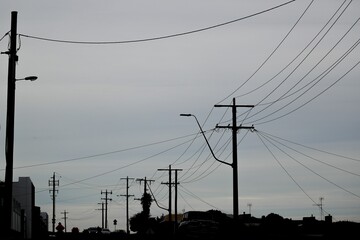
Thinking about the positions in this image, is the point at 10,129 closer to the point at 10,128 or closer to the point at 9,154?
the point at 10,128

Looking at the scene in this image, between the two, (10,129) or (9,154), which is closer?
(9,154)

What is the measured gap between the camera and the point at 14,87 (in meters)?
28.9

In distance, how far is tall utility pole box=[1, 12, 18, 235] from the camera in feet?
89.2

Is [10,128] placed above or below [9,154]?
above

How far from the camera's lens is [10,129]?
27797mm

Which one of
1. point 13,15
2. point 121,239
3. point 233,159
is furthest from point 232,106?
point 13,15

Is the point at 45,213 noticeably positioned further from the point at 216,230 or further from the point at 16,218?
the point at 216,230

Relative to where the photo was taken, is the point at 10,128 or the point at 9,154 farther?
the point at 10,128

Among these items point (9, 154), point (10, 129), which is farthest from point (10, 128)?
point (9, 154)

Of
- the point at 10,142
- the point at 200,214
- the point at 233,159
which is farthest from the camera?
the point at 200,214

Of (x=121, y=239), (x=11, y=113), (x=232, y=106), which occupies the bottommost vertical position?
(x=121, y=239)

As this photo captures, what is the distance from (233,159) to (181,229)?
548 centimetres

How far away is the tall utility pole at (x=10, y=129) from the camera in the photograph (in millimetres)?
27188

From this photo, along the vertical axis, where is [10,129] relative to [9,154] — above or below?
above
